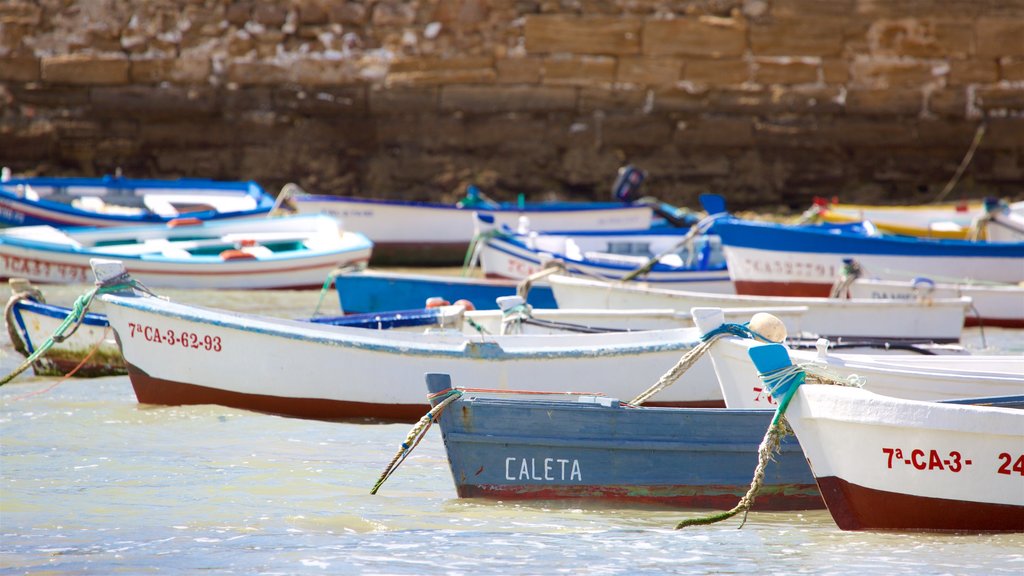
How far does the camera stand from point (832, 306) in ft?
33.2

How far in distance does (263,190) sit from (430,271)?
2.87 metres

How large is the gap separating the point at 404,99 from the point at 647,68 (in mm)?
2963

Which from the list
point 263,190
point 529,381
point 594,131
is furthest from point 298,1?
point 529,381

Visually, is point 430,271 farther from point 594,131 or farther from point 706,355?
point 706,355

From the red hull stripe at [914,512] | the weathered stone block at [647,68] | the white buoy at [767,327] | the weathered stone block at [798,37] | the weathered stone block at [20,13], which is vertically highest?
the weathered stone block at [20,13]

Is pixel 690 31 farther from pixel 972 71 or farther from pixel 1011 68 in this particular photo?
pixel 1011 68

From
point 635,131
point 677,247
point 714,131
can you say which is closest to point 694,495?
point 677,247

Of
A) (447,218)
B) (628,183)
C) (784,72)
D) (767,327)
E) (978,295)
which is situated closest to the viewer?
(767,327)

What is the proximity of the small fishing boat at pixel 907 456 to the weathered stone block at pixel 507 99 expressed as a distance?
12.2m

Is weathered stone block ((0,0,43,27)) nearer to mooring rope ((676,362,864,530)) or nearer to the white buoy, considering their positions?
the white buoy

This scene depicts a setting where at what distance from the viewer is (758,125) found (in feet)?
58.0

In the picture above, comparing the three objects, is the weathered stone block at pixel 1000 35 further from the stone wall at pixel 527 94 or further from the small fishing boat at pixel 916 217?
the small fishing boat at pixel 916 217

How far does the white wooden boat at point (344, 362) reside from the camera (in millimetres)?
7297

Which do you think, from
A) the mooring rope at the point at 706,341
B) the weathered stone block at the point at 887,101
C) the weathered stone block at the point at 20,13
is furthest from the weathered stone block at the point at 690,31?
the mooring rope at the point at 706,341
